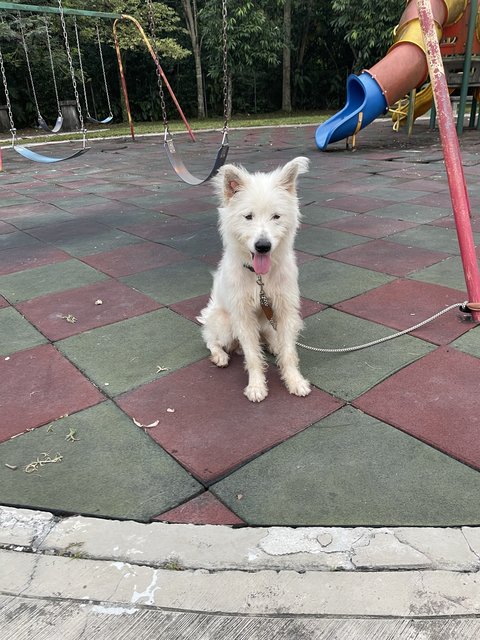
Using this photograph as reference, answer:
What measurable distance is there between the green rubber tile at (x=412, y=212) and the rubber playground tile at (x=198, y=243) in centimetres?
265

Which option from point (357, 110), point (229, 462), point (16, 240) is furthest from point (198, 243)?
point (357, 110)

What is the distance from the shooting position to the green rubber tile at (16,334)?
4.23 metres

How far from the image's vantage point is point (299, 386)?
11.4 feet

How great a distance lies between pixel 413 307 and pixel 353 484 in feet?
8.02

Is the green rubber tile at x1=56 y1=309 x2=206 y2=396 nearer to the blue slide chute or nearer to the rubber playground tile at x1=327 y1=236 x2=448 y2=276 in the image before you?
the rubber playground tile at x1=327 y1=236 x2=448 y2=276

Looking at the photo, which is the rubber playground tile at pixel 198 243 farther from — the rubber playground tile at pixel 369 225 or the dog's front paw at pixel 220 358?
the dog's front paw at pixel 220 358

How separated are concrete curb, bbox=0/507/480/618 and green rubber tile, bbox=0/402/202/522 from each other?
142 mm

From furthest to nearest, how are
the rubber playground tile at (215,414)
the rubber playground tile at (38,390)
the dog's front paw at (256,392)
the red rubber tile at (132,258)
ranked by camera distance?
1. the red rubber tile at (132,258)
2. the dog's front paw at (256,392)
3. the rubber playground tile at (38,390)
4. the rubber playground tile at (215,414)

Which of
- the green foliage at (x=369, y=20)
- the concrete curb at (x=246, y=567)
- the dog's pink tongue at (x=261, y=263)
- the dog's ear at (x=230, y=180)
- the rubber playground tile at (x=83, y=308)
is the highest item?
the green foliage at (x=369, y=20)

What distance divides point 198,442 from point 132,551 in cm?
84

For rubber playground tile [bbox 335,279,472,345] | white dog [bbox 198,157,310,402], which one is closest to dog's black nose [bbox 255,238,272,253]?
white dog [bbox 198,157,310,402]

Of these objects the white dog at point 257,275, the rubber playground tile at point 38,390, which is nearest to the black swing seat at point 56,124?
the rubber playground tile at point 38,390

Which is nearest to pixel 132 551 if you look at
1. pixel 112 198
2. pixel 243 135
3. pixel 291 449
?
pixel 291 449

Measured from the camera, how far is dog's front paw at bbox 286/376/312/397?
3.45 metres
